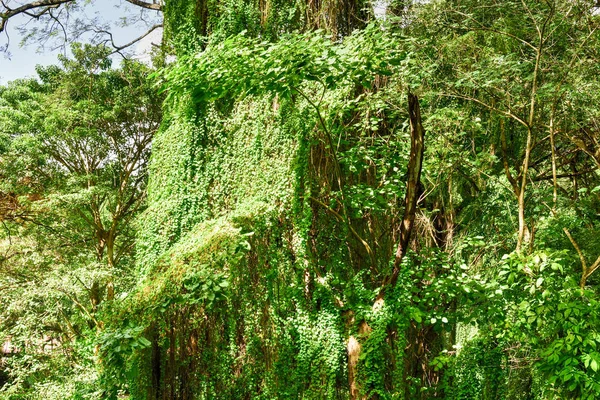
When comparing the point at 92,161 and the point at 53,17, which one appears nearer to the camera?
the point at 53,17

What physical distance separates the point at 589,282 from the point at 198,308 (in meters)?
5.62

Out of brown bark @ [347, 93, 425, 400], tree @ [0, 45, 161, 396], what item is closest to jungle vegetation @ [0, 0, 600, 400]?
brown bark @ [347, 93, 425, 400]

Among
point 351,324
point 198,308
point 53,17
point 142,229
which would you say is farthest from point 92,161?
point 351,324

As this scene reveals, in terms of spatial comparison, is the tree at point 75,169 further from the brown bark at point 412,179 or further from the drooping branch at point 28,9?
the brown bark at point 412,179

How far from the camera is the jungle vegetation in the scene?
6.42 m

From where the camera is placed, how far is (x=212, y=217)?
799 centimetres

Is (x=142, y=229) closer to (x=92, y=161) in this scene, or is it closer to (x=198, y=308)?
(x=198, y=308)

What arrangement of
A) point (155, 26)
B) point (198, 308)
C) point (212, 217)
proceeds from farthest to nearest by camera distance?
point (155, 26)
point (212, 217)
point (198, 308)

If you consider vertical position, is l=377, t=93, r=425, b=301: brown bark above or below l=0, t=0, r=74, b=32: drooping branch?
below

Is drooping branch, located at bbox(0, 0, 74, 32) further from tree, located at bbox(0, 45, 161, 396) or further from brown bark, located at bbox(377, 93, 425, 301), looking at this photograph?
brown bark, located at bbox(377, 93, 425, 301)

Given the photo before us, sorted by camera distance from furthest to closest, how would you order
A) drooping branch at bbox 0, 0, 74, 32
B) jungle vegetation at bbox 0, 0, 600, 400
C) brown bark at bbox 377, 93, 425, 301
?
1. drooping branch at bbox 0, 0, 74, 32
2. jungle vegetation at bbox 0, 0, 600, 400
3. brown bark at bbox 377, 93, 425, 301

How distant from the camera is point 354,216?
25.4ft

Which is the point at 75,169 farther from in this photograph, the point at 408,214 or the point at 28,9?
the point at 408,214

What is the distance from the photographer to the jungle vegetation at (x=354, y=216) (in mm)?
6418
